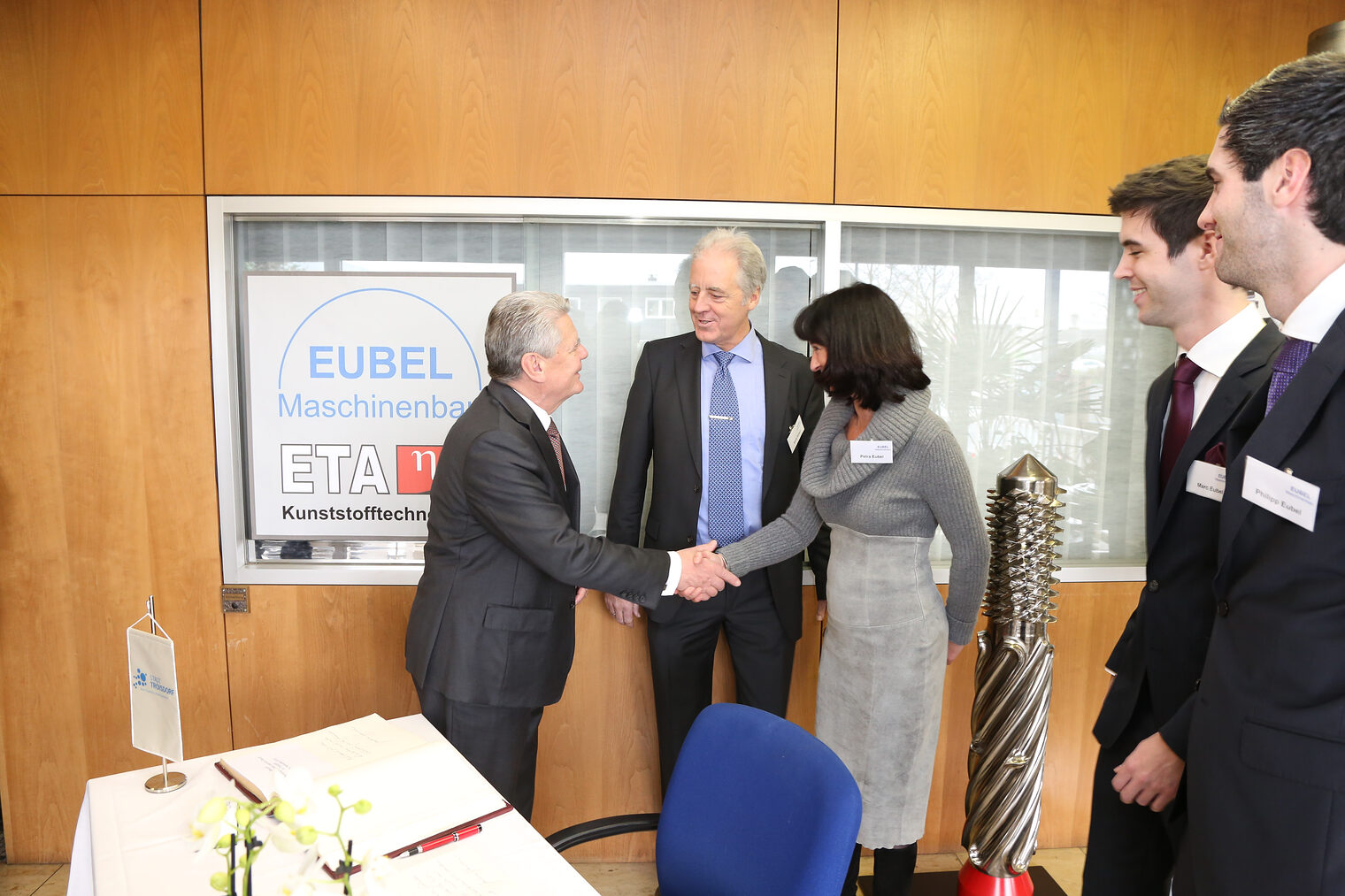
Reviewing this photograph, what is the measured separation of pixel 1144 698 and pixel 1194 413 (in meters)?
0.64

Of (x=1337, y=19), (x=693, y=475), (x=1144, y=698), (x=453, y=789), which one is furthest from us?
(x=1337, y=19)

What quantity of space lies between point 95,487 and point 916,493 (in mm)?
2850

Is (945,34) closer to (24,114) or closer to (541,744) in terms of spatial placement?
(541,744)

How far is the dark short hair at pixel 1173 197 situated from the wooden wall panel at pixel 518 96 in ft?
4.03

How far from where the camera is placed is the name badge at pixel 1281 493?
45.3 inches

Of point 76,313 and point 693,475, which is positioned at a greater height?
point 76,313

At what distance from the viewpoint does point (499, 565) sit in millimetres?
2215

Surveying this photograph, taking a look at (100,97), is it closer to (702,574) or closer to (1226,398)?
(702,574)

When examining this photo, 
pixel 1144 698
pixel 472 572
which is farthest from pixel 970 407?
pixel 472 572

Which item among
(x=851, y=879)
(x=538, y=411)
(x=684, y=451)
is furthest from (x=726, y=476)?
(x=851, y=879)

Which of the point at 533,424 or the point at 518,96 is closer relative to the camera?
the point at 533,424

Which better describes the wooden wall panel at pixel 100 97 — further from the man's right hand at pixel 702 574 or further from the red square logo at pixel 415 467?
the man's right hand at pixel 702 574

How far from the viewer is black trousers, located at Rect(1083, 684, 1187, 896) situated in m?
1.77

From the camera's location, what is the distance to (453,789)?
1555 millimetres
